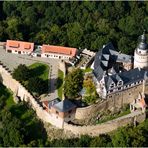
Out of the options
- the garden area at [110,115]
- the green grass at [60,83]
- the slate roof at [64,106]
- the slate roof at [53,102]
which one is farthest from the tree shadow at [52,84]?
the garden area at [110,115]

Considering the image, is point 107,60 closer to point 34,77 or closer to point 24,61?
point 34,77

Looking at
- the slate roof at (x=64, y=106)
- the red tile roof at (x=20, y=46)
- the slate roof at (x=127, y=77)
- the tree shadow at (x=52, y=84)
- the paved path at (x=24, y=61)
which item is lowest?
the tree shadow at (x=52, y=84)

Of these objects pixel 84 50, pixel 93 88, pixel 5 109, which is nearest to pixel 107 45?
pixel 84 50

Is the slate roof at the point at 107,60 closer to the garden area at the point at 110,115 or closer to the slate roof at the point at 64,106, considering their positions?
the garden area at the point at 110,115

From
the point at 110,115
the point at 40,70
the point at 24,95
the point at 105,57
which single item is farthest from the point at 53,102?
the point at 105,57

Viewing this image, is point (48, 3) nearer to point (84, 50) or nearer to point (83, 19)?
point (83, 19)

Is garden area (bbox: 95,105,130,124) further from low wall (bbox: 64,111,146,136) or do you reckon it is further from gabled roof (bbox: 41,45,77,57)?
gabled roof (bbox: 41,45,77,57)

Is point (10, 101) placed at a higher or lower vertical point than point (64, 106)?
lower
